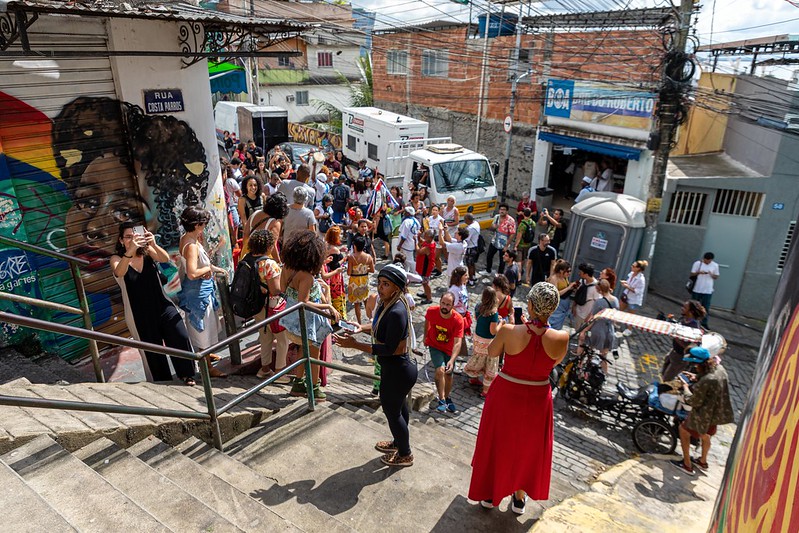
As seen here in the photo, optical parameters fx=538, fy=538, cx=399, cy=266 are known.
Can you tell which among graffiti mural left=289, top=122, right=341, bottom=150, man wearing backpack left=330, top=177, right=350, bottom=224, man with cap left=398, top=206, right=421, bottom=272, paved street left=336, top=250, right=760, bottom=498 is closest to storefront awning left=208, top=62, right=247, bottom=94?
man wearing backpack left=330, top=177, right=350, bottom=224

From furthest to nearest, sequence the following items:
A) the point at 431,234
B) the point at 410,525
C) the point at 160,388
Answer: the point at 431,234
the point at 160,388
the point at 410,525

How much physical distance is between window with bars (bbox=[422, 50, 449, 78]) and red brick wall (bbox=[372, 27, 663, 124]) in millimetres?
232

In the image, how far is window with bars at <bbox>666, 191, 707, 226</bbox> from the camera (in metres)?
12.4

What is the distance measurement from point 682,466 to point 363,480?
4282 mm

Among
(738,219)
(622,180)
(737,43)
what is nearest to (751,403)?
(738,219)

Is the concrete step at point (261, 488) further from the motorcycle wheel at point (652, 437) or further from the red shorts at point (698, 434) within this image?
the motorcycle wheel at point (652, 437)

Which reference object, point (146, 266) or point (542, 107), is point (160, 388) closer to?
point (146, 266)

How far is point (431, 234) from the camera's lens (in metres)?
10.3

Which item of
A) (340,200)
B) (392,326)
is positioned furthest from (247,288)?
(340,200)

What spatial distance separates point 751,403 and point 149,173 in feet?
22.8

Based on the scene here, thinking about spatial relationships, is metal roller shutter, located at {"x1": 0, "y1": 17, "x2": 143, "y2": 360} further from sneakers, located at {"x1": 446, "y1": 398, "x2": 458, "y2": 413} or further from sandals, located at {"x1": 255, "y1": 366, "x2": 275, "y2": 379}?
sneakers, located at {"x1": 446, "y1": 398, "x2": 458, "y2": 413}

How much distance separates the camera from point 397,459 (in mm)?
4246

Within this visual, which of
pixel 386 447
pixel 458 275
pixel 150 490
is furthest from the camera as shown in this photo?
pixel 458 275

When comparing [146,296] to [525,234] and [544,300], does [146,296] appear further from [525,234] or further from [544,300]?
[525,234]
